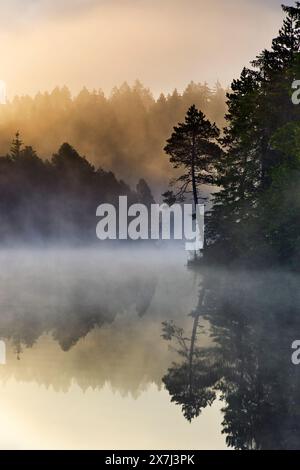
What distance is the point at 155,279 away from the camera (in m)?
36.0

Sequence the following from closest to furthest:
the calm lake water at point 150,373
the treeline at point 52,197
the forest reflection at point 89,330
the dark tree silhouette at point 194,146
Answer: the calm lake water at point 150,373 < the forest reflection at point 89,330 < the dark tree silhouette at point 194,146 < the treeline at point 52,197

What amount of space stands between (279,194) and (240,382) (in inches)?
784

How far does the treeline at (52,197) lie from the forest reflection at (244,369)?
219 ft

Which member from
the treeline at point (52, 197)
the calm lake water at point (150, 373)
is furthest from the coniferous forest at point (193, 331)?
the treeline at point (52, 197)

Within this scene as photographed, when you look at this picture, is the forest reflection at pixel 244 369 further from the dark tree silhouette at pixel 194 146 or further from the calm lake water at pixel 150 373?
the dark tree silhouette at pixel 194 146

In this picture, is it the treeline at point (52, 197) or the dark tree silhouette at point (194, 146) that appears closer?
the dark tree silhouette at point (194, 146)

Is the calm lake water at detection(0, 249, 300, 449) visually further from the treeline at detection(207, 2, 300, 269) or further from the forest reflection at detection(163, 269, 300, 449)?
the treeline at detection(207, 2, 300, 269)

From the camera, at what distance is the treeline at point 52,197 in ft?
287

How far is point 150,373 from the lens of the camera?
1259 centimetres

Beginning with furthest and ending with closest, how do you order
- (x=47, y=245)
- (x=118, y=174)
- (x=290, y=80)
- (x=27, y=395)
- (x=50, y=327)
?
(x=118, y=174), (x=47, y=245), (x=290, y=80), (x=50, y=327), (x=27, y=395)

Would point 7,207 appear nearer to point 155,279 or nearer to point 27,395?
point 155,279

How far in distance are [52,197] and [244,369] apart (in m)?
83.3

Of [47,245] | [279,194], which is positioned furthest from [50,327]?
[47,245]

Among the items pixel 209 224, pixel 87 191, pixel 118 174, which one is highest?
pixel 118 174
